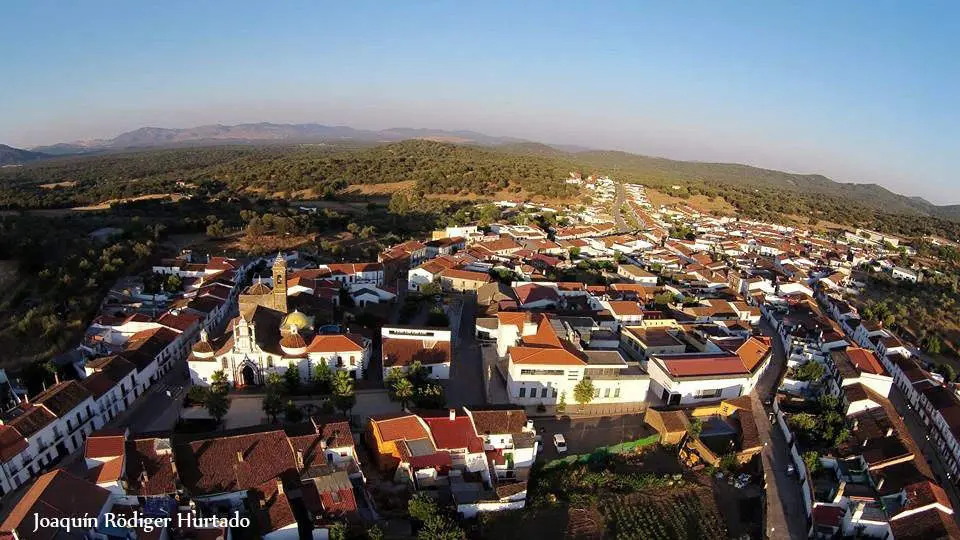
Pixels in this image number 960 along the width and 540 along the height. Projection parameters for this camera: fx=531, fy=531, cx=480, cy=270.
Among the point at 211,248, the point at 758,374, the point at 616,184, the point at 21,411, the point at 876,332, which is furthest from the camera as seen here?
the point at 616,184

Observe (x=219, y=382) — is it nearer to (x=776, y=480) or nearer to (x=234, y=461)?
(x=234, y=461)

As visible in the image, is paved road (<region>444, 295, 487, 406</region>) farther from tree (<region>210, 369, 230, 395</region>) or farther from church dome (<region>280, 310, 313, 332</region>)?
tree (<region>210, 369, 230, 395</region>)

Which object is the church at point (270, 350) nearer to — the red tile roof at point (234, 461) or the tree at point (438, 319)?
the tree at point (438, 319)

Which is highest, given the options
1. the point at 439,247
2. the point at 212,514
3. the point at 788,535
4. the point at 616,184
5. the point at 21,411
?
the point at 616,184

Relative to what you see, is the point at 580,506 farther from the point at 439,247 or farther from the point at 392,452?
the point at 439,247

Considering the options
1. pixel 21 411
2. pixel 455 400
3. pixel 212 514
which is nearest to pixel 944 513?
pixel 455 400
